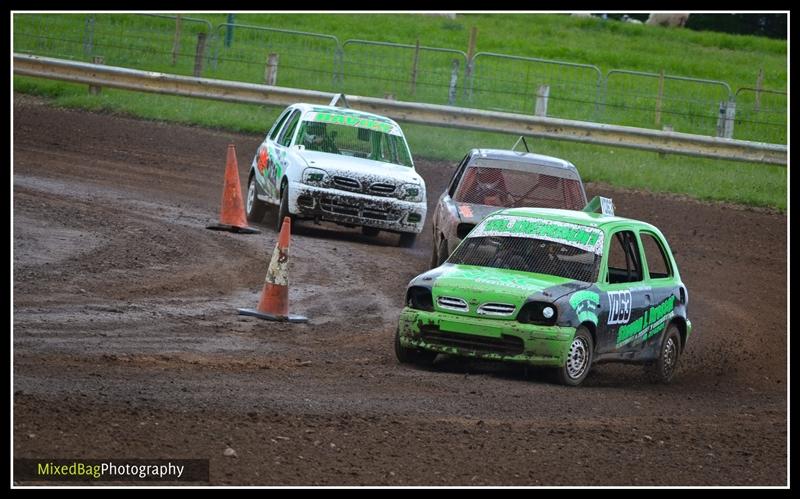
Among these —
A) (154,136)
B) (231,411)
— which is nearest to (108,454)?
(231,411)

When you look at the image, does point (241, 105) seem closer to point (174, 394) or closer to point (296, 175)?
point (296, 175)

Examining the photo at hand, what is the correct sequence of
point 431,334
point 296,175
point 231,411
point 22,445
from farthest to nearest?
point 296,175 → point 431,334 → point 231,411 → point 22,445

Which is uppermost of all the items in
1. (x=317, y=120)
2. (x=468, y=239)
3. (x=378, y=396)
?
(x=317, y=120)

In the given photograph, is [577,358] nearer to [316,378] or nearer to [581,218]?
[581,218]

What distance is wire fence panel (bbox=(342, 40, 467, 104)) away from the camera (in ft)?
87.4

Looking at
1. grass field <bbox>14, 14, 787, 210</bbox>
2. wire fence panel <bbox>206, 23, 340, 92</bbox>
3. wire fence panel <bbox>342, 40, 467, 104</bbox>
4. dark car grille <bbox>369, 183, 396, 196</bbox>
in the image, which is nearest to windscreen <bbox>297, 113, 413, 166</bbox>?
dark car grille <bbox>369, 183, 396, 196</bbox>

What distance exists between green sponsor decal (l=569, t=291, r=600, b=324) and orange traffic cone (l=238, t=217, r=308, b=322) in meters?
2.69

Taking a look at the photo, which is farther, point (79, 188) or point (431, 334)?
point (79, 188)

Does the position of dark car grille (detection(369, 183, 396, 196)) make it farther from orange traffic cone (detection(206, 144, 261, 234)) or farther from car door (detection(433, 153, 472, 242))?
orange traffic cone (detection(206, 144, 261, 234))

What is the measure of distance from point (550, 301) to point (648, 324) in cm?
144

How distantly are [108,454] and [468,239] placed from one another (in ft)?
16.7

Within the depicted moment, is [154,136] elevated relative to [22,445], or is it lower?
elevated

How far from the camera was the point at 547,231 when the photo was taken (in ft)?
36.6

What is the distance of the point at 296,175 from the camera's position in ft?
53.5
